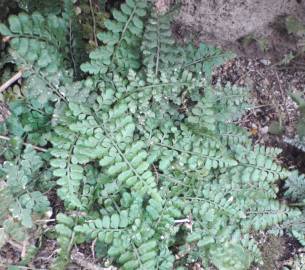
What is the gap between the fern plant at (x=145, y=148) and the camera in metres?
2.06

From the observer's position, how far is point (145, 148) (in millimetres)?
2312

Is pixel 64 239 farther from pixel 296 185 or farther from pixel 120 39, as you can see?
pixel 296 185

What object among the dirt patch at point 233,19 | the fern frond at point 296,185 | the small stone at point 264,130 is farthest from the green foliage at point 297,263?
the dirt patch at point 233,19

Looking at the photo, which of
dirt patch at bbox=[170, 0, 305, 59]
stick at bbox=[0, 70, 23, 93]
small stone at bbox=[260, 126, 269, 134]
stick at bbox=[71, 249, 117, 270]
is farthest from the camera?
small stone at bbox=[260, 126, 269, 134]

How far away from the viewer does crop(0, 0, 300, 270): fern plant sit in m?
2.06

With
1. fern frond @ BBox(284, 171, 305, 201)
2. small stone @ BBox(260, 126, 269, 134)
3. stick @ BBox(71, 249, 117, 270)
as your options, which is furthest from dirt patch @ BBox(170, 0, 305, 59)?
stick @ BBox(71, 249, 117, 270)

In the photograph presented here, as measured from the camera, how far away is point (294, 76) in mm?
3156

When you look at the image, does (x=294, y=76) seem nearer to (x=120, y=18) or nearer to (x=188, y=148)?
(x=188, y=148)

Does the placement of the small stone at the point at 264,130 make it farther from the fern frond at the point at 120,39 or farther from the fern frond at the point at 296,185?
the fern frond at the point at 120,39

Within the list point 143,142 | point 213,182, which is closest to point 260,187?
point 213,182

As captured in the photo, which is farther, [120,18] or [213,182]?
[213,182]

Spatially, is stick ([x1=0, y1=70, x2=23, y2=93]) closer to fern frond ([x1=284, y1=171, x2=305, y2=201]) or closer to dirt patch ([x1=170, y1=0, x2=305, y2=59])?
dirt patch ([x1=170, y1=0, x2=305, y2=59])

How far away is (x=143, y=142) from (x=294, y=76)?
4.93ft

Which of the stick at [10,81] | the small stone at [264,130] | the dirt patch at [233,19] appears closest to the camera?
the stick at [10,81]
